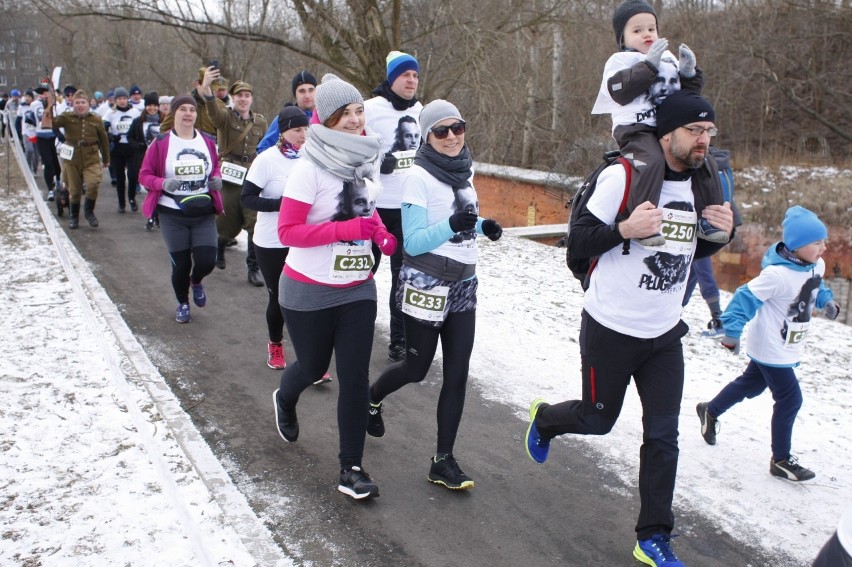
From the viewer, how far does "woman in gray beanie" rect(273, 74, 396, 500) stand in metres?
4.14

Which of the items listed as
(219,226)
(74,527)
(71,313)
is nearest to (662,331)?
(74,527)

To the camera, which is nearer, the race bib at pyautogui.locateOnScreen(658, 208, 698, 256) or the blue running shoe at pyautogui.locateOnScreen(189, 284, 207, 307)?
the race bib at pyautogui.locateOnScreen(658, 208, 698, 256)

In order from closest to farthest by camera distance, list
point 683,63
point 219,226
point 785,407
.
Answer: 1. point 683,63
2. point 785,407
3. point 219,226

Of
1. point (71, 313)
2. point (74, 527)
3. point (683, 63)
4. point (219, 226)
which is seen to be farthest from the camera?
point (219, 226)

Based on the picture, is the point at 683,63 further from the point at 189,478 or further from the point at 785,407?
the point at 189,478

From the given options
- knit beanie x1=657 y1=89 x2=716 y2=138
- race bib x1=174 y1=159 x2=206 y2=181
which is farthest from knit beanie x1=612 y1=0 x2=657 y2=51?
race bib x1=174 y1=159 x2=206 y2=181

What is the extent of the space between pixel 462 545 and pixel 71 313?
513cm

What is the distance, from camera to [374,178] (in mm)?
4406

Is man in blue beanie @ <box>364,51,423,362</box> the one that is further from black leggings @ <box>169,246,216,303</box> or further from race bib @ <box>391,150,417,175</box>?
black leggings @ <box>169,246,216,303</box>

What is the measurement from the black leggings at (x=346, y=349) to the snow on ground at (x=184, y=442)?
710 millimetres

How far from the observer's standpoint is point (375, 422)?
16.2ft

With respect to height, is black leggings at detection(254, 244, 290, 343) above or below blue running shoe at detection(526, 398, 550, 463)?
above

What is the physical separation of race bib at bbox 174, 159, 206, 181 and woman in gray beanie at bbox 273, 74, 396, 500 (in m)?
3.36

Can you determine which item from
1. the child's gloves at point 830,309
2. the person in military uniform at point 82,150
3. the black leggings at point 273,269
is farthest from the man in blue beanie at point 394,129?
the person in military uniform at point 82,150
